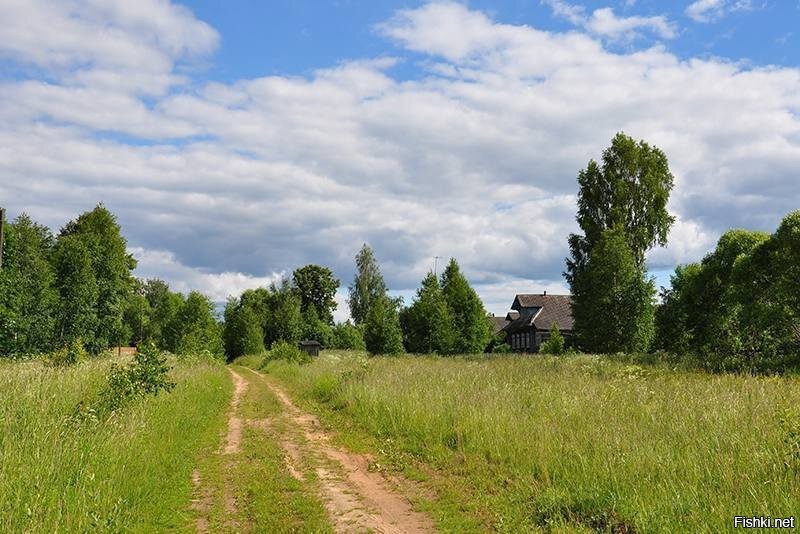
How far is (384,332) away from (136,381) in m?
31.1

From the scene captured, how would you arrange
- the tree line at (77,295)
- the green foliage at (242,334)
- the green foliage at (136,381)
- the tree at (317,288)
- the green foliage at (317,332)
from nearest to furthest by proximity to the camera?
the green foliage at (136,381)
the tree line at (77,295)
the green foliage at (242,334)
the green foliage at (317,332)
the tree at (317,288)

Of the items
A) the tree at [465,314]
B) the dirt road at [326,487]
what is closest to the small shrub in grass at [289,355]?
the tree at [465,314]

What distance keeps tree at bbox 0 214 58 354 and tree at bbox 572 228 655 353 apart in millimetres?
32194

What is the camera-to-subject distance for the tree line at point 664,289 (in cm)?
1845

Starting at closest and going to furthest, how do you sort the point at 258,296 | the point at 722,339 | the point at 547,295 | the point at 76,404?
the point at 76,404
the point at 722,339
the point at 547,295
the point at 258,296

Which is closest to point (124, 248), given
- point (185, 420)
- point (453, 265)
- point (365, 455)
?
point (453, 265)

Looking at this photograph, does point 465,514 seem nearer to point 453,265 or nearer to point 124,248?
point 453,265

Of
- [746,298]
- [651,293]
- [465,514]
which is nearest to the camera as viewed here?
[465,514]

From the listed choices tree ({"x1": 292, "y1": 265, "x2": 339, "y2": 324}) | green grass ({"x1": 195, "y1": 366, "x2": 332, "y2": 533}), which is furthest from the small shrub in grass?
tree ({"x1": 292, "y1": 265, "x2": 339, "y2": 324})

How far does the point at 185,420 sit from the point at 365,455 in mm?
4483

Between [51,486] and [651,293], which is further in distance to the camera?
[651,293]

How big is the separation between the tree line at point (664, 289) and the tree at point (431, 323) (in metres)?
8.91

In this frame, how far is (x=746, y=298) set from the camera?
780 inches

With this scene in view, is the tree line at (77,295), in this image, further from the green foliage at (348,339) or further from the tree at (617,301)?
the tree at (617,301)
